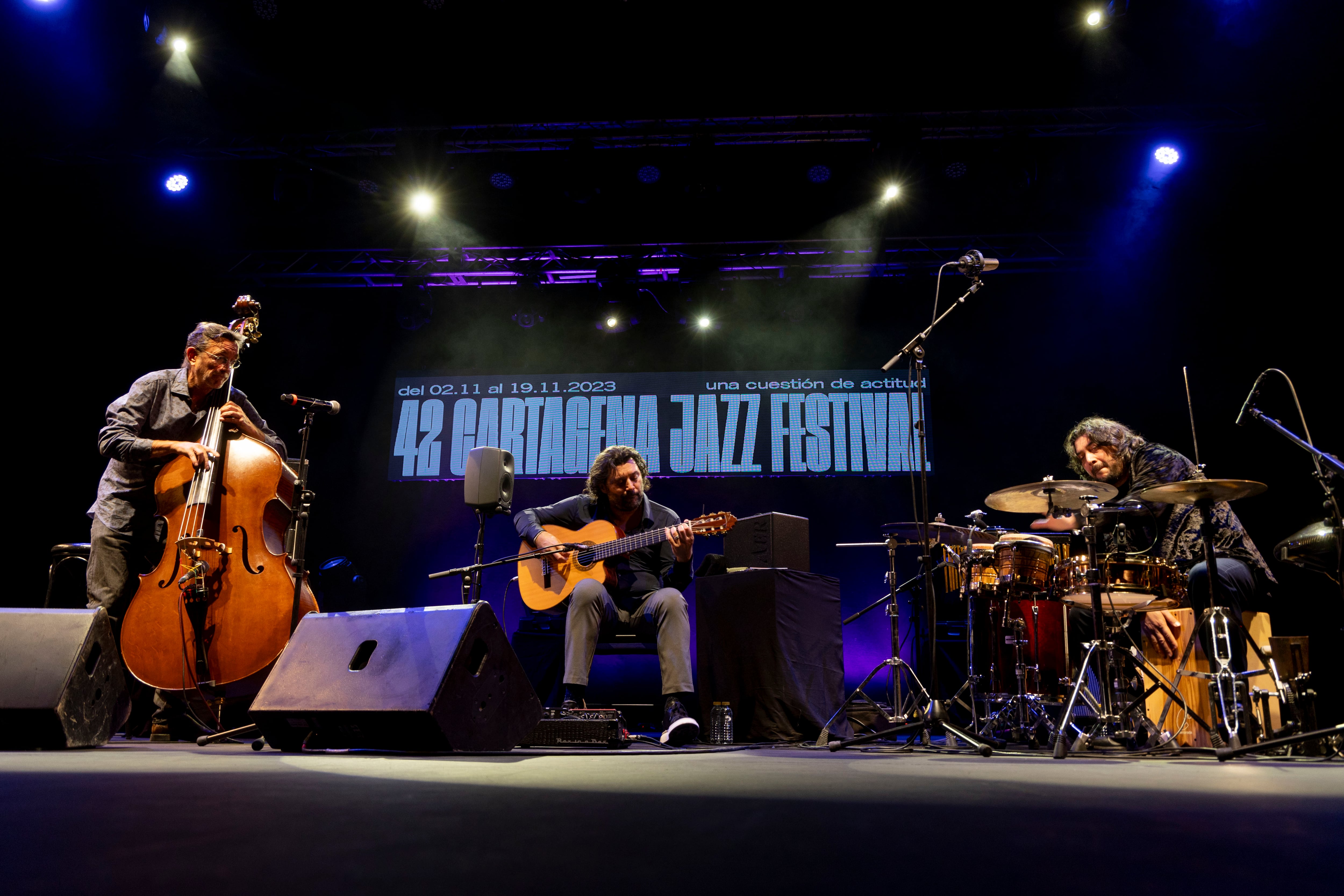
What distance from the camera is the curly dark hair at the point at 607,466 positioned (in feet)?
15.8

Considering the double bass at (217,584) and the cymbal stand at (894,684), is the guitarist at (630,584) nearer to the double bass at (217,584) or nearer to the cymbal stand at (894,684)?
the cymbal stand at (894,684)

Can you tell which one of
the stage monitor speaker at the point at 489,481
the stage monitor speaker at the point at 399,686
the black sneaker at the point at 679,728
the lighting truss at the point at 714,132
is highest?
the lighting truss at the point at 714,132

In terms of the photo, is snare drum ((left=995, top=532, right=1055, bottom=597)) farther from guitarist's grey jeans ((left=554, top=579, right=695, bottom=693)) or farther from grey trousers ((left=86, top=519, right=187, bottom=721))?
grey trousers ((left=86, top=519, right=187, bottom=721))

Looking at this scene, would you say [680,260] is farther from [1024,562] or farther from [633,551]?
[1024,562]

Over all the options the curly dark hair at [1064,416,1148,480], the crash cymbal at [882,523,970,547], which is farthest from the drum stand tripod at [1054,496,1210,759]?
the curly dark hair at [1064,416,1148,480]

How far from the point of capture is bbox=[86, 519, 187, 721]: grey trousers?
362cm

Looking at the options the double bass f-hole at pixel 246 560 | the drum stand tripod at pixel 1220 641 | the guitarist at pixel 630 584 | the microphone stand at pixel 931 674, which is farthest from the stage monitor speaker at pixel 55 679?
the drum stand tripod at pixel 1220 641

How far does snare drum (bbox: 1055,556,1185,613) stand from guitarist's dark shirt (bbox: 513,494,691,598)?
6.15 feet

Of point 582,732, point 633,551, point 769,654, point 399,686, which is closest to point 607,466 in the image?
point 633,551

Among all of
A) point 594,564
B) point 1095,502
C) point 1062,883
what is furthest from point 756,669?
point 1062,883

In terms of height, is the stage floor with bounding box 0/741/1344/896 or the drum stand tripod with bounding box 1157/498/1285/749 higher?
the drum stand tripod with bounding box 1157/498/1285/749

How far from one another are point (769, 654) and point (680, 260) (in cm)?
384

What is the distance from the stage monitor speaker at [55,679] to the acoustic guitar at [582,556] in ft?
6.38

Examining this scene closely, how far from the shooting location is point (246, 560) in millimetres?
3309
